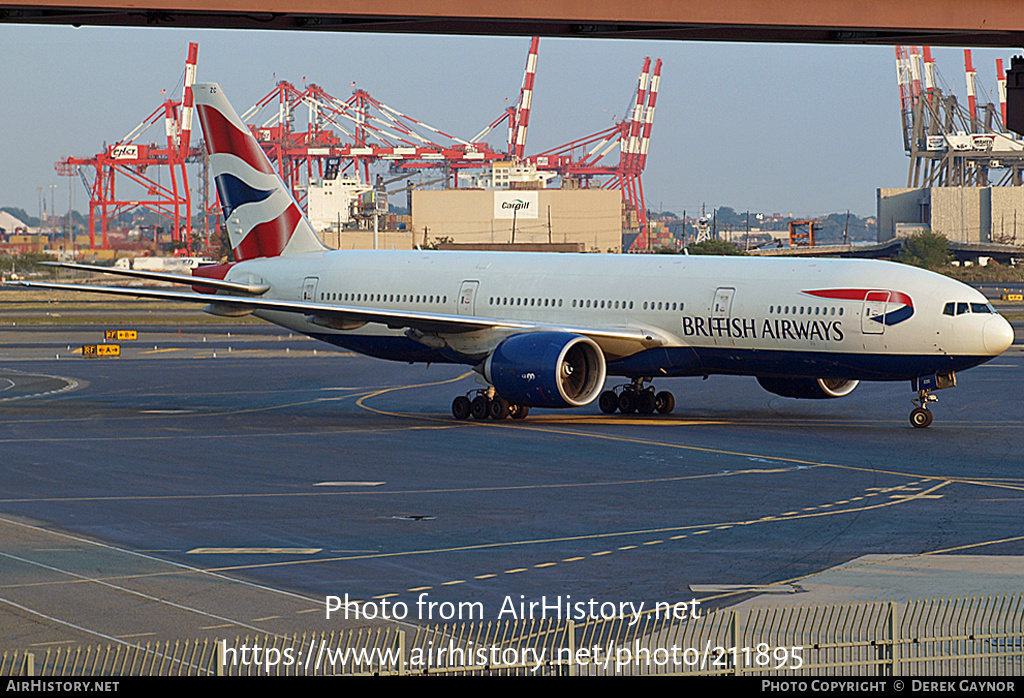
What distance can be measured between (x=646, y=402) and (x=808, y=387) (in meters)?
4.94

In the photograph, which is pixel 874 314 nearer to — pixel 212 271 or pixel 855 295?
pixel 855 295

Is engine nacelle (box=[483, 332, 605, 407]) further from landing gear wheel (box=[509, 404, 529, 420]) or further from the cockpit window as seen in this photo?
the cockpit window

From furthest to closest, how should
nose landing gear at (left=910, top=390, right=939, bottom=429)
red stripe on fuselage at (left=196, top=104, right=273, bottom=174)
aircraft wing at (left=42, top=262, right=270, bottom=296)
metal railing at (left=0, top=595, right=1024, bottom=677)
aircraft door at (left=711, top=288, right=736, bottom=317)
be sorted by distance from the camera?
red stripe on fuselage at (left=196, top=104, right=273, bottom=174) → aircraft wing at (left=42, top=262, right=270, bottom=296) → aircraft door at (left=711, top=288, right=736, bottom=317) → nose landing gear at (left=910, top=390, right=939, bottom=429) → metal railing at (left=0, top=595, right=1024, bottom=677)

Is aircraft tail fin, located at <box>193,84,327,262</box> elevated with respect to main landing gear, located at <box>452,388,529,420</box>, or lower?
elevated

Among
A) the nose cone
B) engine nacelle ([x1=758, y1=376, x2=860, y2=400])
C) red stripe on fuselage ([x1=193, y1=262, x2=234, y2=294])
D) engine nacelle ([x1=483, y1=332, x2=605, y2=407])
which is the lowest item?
engine nacelle ([x1=758, y1=376, x2=860, y2=400])

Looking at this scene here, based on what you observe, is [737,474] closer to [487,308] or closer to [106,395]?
[487,308]

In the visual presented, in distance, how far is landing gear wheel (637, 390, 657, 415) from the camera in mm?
42250

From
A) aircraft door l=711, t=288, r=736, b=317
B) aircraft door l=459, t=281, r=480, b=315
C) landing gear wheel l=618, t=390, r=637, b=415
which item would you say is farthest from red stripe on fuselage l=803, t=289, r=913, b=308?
aircraft door l=459, t=281, r=480, b=315

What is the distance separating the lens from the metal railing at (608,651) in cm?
1383

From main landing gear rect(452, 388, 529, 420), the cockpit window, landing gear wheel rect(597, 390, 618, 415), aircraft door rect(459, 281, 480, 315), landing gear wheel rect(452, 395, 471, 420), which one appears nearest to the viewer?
the cockpit window

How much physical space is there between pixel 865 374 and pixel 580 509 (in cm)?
1450

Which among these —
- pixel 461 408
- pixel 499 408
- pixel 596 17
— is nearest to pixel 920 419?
pixel 499 408

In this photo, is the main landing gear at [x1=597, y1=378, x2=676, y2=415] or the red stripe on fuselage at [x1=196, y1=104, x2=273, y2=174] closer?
the main landing gear at [x1=597, y1=378, x2=676, y2=415]
